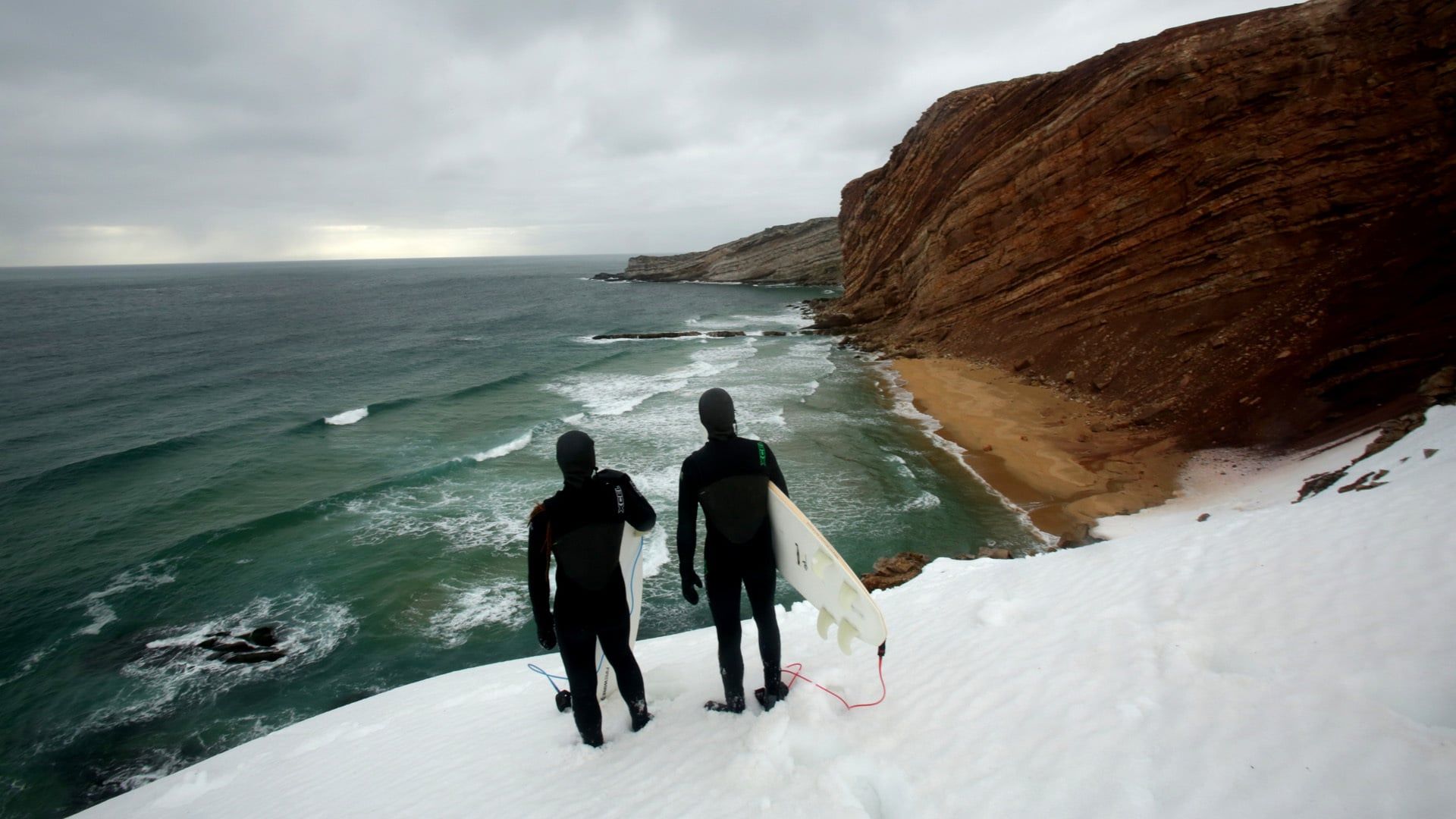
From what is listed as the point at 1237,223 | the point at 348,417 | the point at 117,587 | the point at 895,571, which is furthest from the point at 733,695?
the point at 348,417

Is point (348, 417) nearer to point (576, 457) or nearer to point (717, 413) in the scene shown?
point (576, 457)

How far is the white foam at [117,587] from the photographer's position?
10.2 metres

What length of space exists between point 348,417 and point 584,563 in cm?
2227

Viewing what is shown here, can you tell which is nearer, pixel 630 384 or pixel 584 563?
pixel 584 563

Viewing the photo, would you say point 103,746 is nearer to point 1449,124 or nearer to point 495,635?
point 495,635

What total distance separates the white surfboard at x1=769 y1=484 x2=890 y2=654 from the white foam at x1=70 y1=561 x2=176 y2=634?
12516 mm

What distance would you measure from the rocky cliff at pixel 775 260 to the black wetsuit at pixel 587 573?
2753 inches

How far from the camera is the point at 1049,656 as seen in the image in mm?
4082

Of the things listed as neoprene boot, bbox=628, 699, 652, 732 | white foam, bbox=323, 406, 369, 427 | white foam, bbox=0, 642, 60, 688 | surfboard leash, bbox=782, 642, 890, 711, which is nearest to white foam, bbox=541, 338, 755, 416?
white foam, bbox=323, 406, 369, 427

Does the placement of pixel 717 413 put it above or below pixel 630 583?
above

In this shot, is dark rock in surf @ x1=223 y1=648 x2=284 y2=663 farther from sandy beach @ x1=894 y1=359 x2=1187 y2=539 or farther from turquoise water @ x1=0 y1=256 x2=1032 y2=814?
sandy beach @ x1=894 y1=359 x2=1187 y2=539

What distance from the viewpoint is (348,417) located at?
21797 millimetres

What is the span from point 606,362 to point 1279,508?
28.1 meters

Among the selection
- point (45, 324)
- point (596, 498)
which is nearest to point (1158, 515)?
point (596, 498)
